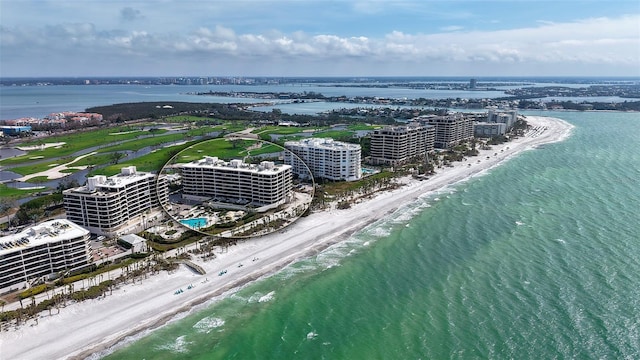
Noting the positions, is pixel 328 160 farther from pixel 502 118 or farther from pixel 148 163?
pixel 502 118

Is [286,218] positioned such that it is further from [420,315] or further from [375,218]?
[420,315]

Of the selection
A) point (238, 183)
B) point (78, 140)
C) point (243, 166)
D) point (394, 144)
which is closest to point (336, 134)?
point (394, 144)

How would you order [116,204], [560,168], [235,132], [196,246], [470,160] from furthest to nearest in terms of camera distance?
1. [235,132]
2. [470,160]
3. [560,168]
4. [116,204]
5. [196,246]

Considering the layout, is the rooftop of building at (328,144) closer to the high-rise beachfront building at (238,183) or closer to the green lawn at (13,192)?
the high-rise beachfront building at (238,183)

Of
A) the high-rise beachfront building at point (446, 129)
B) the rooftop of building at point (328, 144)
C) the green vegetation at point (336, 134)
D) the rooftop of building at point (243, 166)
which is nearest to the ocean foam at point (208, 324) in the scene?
the rooftop of building at point (243, 166)

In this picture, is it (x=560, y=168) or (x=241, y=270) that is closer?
(x=241, y=270)

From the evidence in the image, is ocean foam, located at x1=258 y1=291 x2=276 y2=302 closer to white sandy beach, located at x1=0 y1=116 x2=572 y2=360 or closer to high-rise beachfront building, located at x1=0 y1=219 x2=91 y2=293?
white sandy beach, located at x1=0 y1=116 x2=572 y2=360

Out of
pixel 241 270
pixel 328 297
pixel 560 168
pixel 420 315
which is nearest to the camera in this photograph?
pixel 420 315

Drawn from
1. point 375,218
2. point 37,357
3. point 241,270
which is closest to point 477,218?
point 375,218
